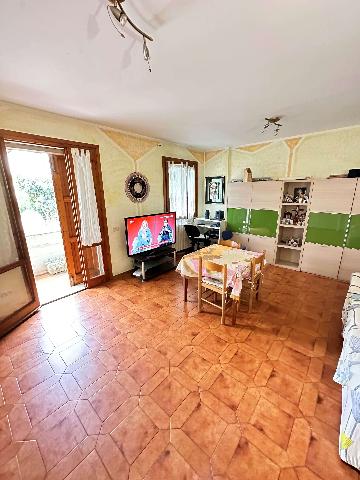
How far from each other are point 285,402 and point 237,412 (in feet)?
1.35

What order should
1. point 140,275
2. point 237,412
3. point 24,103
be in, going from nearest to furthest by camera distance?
point 237,412
point 24,103
point 140,275

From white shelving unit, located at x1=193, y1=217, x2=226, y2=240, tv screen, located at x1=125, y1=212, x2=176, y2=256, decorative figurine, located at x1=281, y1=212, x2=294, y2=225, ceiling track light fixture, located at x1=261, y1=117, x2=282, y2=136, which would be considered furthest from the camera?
white shelving unit, located at x1=193, y1=217, x2=226, y2=240

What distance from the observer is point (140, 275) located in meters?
3.89

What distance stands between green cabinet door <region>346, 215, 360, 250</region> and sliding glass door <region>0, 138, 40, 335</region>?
200 inches

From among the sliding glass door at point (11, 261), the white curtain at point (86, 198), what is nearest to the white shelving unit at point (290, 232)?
the white curtain at point (86, 198)

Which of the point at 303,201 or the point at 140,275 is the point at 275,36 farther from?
the point at 140,275

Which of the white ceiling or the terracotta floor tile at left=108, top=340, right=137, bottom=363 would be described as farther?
the terracotta floor tile at left=108, top=340, right=137, bottom=363

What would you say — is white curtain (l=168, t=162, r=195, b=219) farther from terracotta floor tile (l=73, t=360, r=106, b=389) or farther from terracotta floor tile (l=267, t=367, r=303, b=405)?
terracotta floor tile (l=267, t=367, r=303, b=405)

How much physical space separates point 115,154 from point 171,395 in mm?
3572

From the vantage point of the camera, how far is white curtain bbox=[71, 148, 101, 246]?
10.5ft

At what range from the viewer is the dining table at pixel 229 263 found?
2.52m

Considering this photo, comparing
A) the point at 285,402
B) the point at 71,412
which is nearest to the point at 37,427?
the point at 71,412

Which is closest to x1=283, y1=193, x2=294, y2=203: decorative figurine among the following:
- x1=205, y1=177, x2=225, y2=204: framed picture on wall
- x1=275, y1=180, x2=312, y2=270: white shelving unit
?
x1=275, y1=180, x2=312, y2=270: white shelving unit

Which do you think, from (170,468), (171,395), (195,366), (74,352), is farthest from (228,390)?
(74,352)
